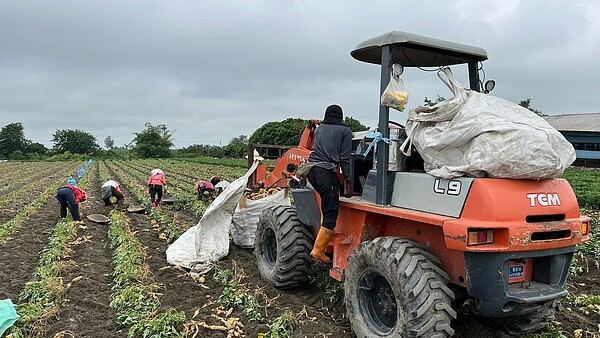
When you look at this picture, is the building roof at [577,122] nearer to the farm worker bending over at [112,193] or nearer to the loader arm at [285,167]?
the farm worker bending over at [112,193]

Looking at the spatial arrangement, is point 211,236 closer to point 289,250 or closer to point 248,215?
point 248,215

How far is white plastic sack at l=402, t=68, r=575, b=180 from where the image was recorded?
3.70 meters

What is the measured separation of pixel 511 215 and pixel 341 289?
2764 mm

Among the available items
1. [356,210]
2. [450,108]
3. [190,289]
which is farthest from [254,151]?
[450,108]

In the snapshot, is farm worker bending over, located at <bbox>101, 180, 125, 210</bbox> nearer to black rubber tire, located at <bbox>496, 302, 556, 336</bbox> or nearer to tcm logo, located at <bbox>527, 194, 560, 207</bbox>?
black rubber tire, located at <bbox>496, 302, 556, 336</bbox>

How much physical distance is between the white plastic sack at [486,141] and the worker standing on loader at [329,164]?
1.00 meters

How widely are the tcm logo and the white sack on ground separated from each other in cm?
439

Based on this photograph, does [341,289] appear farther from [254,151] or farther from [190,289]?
[254,151]

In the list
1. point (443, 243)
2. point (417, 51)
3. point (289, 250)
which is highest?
point (417, 51)

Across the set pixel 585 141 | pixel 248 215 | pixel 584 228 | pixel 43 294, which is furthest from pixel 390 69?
pixel 585 141

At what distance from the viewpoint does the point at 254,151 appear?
7.55 metres

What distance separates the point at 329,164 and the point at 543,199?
2.14 meters

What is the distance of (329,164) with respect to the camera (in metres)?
5.17

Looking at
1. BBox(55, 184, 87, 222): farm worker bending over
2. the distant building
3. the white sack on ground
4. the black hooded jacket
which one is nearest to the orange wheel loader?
the black hooded jacket
